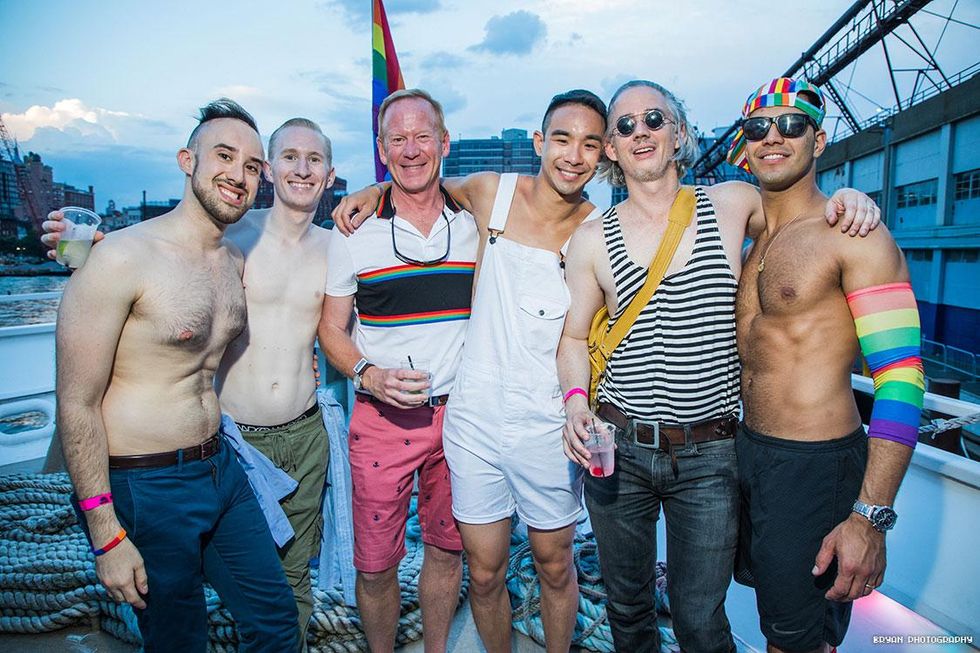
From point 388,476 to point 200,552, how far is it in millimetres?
843

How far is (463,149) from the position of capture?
1122 inches

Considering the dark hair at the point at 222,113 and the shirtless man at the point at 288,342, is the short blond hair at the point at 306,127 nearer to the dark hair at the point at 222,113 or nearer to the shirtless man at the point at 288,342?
the shirtless man at the point at 288,342

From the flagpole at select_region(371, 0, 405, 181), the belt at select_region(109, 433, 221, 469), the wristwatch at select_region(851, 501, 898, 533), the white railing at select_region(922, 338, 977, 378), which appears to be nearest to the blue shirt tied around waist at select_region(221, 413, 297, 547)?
the belt at select_region(109, 433, 221, 469)

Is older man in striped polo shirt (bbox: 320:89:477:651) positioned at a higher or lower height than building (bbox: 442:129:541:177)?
lower

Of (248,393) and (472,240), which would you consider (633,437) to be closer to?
(472,240)

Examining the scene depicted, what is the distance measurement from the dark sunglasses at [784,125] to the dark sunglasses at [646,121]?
1.06 ft

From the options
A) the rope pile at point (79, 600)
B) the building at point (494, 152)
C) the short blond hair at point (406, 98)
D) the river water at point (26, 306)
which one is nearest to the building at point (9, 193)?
the building at point (494, 152)

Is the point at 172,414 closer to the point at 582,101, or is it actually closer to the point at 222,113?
the point at 222,113

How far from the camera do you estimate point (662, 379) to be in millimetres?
2189

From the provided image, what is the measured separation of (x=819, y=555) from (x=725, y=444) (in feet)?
1.55

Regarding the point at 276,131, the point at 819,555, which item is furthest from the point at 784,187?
the point at 276,131

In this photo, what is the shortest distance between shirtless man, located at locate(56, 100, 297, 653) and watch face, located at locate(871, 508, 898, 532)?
7.35 feet

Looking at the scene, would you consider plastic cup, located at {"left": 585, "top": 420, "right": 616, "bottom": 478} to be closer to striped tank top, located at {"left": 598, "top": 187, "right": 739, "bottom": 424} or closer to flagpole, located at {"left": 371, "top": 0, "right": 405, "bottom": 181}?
striped tank top, located at {"left": 598, "top": 187, "right": 739, "bottom": 424}

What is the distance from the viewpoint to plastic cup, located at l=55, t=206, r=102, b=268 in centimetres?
197
